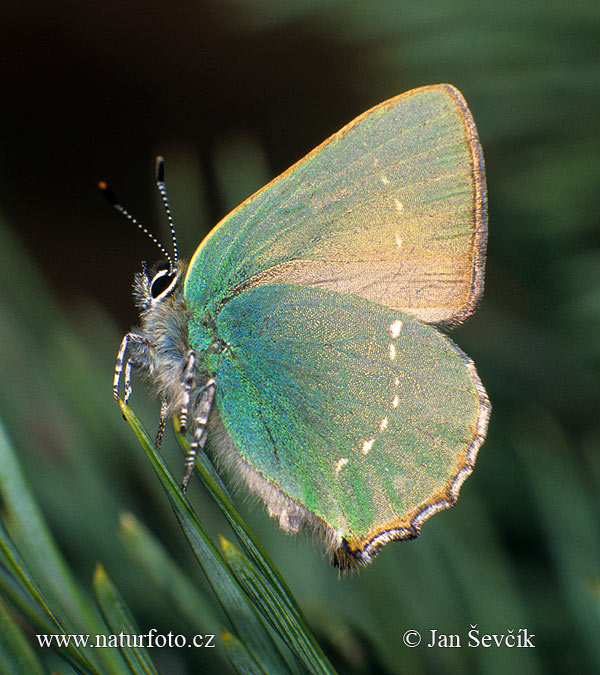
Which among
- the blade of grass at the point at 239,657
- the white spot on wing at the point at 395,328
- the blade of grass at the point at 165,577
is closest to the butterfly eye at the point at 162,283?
the white spot on wing at the point at 395,328

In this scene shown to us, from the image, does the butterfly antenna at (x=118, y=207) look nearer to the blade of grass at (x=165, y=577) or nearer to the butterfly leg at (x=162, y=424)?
the butterfly leg at (x=162, y=424)

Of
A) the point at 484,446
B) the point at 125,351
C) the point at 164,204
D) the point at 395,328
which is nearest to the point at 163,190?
the point at 164,204

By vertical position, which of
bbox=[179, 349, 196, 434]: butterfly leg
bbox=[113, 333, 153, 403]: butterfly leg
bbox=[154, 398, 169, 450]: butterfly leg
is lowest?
bbox=[154, 398, 169, 450]: butterfly leg

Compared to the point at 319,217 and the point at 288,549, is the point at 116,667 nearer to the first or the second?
the point at 288,549

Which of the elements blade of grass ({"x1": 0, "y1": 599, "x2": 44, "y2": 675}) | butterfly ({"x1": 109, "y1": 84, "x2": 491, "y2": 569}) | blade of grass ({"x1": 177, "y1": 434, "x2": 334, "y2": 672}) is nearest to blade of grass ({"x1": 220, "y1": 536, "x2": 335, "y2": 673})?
blade of grass ({"x1": 177, "y1": 434, "x2": 334, "y2": 672})

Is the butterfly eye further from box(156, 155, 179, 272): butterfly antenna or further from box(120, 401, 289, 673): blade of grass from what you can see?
box(120, 401, 289, 673): blade of grass

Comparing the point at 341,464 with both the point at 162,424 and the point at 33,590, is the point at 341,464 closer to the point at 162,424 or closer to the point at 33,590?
the point at 162,424

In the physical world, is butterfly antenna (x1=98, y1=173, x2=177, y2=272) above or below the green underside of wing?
above
